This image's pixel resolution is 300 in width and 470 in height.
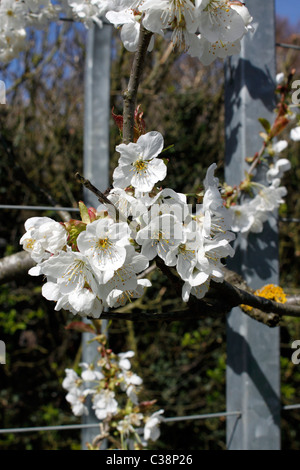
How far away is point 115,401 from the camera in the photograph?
1476mm

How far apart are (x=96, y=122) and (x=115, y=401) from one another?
3.59 ft

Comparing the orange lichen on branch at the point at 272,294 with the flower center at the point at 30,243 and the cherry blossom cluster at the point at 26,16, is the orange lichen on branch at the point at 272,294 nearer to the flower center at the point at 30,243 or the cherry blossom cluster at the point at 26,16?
the flower center at the point at 30,243

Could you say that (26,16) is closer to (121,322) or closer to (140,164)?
(140,164)

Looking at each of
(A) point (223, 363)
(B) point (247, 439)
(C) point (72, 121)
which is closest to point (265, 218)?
(B) point (247, 439)

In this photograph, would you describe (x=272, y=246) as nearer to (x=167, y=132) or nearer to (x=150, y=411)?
(x=150, y=411)

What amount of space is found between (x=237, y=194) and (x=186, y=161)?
5.67 feet

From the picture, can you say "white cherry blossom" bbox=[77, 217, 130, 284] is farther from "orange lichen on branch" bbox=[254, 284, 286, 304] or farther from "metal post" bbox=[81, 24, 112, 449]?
"metal post" bbox=[81, 24, 112, 449]

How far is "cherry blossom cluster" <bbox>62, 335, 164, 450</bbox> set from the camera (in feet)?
4.81

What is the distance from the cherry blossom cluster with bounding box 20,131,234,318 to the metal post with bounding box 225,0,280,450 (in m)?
0.86

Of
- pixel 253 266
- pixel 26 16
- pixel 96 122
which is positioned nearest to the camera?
pixel 26 16

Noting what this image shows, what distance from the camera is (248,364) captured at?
145 centimetres

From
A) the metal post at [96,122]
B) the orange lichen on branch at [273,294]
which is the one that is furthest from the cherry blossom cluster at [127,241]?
the metal post at [96,122]

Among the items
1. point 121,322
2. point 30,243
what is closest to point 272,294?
point 30,243

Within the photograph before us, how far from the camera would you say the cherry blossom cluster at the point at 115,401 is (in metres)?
1.47
